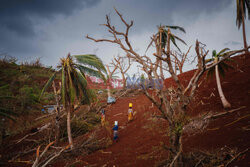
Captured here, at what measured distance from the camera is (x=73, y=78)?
722cm

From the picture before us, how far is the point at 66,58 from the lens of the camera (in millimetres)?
6840

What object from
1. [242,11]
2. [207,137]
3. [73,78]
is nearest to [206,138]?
[207,137]

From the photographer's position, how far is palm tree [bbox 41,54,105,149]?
6.51m

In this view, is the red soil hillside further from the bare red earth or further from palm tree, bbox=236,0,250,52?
palm tree, bbox=236,0,250,52

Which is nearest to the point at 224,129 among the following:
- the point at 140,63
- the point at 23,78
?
the point at 140,63

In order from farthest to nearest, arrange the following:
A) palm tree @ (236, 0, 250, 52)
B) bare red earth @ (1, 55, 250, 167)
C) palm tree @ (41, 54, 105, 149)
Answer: palm tree @ (236, 0, 250, 52) < palm tree @ (41, 54, 105, 149) < bare red earth @ (1, 55, 250, 167)

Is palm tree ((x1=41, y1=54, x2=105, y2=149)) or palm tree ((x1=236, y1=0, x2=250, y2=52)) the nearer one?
palm tree ((x1=41, y1=54, x2=105, y2=149))

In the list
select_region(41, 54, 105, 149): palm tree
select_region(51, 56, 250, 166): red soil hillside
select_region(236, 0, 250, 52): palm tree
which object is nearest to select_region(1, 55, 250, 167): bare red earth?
select_region(51, 56, 250, 166): red soil hillside

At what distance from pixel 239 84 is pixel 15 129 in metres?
15.5

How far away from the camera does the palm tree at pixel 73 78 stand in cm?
651

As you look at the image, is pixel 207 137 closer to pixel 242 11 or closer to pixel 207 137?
pixel 207 137

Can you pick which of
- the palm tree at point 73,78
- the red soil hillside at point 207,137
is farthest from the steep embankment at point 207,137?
the palm tree at point 73,78

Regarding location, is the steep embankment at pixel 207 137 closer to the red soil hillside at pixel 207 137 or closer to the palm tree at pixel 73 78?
the red soil hillside at pixel 207 137

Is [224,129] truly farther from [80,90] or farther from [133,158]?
[80,90]
